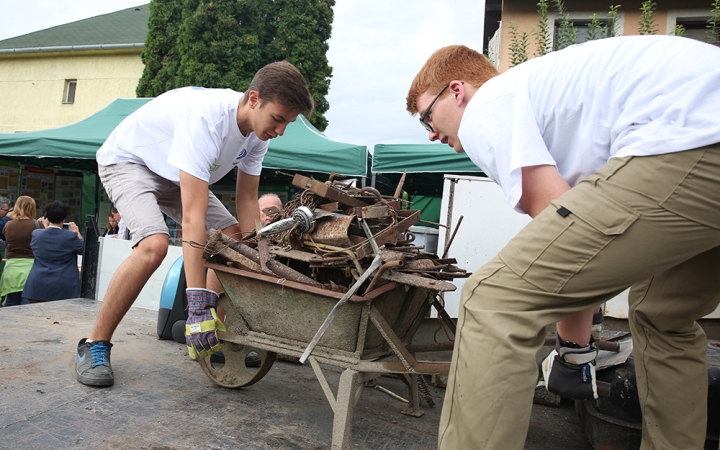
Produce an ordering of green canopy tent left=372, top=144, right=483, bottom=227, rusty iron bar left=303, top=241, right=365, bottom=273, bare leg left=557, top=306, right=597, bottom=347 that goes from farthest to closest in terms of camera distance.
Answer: green canopy tent left=372, top=144, right=483, bottom=227 < rusty iron bar left=303, top=241, right=365, bottom=273 < bare leg left=557, top=306, right=597, bottom=347

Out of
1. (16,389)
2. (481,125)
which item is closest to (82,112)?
→ (16,389)

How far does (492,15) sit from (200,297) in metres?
14.3

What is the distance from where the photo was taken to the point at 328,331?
2.34 m

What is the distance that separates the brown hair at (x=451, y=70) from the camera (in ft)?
5.74

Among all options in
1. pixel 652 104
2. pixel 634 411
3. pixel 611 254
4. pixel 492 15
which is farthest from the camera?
pixel 492 15

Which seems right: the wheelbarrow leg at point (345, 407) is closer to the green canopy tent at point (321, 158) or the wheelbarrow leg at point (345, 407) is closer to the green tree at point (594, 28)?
the green canopy tent at point (321, 158)

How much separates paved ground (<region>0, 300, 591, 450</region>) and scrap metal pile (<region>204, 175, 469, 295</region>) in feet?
2.30

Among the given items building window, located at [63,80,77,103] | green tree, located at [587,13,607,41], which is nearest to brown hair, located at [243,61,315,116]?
green tree, located at [587,13,607,41]

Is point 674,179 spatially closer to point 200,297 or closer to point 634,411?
point 634,411

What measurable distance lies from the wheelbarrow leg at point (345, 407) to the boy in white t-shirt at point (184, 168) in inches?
28.4

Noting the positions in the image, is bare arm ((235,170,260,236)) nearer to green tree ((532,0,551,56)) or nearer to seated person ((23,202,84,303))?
seated person ((23,202,84,303))

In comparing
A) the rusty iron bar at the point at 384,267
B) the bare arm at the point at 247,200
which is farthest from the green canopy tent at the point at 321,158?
the rusty iron bar at the point at 384,267

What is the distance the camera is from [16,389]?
2.45 metres

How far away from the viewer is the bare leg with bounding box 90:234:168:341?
9.03ft
